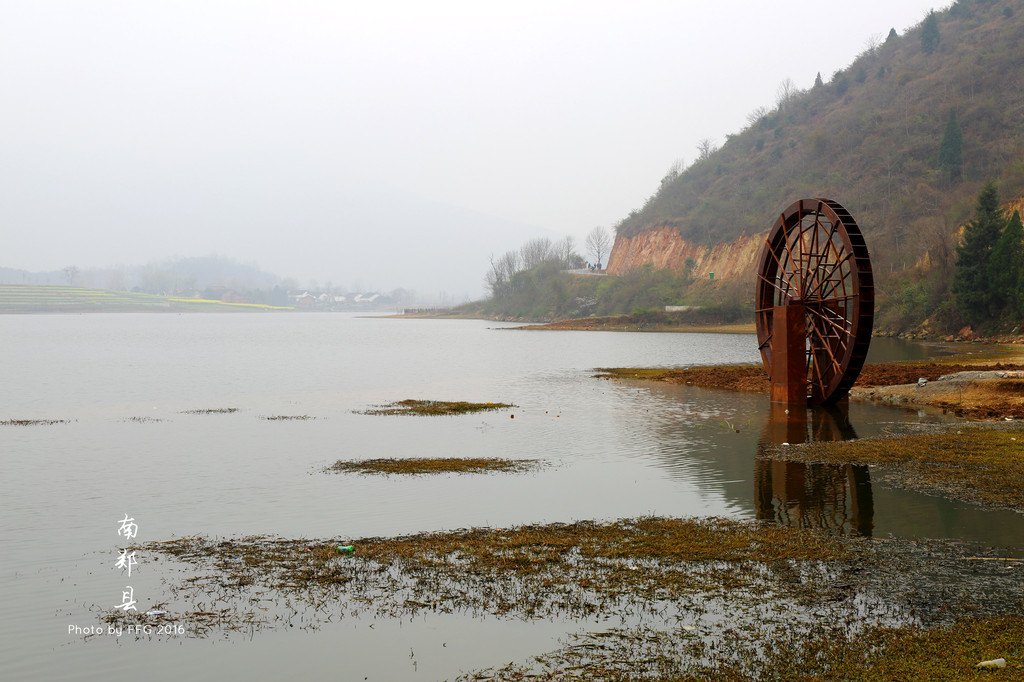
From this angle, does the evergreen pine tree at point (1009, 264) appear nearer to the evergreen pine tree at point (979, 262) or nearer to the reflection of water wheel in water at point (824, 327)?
the evergreen pine tree at point (979, 262)

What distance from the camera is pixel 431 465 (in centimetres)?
2000

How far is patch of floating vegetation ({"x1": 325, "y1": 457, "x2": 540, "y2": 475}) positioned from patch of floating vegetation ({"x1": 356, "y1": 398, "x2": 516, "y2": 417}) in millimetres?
9414

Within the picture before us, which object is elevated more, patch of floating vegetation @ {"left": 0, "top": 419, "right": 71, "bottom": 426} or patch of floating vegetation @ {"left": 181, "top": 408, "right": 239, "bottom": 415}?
patch of floating vegetation @ {"left": 0, "top": 419, "right": 71, "bottom": 426}

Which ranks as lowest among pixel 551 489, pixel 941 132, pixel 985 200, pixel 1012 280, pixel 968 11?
pixel 551 489

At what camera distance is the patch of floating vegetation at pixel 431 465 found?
1941 centimetres

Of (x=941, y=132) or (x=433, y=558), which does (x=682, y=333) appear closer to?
(x=941, y=132)

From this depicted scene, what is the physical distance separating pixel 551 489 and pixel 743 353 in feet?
159

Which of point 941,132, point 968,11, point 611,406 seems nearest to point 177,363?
point 611,406

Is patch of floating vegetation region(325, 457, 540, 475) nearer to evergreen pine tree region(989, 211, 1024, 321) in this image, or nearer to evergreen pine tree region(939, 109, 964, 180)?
evergreen pine tree region(989, 211, 1024, 321)

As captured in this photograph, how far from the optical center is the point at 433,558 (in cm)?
1216

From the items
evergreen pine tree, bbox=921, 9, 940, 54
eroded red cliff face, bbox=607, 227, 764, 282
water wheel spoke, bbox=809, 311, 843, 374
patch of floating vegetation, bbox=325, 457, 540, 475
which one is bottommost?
patch of floating vegetation, bbox=325, 457, 540, 475

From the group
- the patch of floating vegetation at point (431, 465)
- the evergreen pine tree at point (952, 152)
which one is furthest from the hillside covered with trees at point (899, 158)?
the patch of floating vegetation at point (431, 465)

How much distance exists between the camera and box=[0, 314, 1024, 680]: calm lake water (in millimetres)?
9109

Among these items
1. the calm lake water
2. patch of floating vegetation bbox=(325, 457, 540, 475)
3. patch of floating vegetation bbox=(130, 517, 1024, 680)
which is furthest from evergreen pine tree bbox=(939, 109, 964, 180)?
patch of floating vegetation bbox=(130, 517, 1024, 680)
